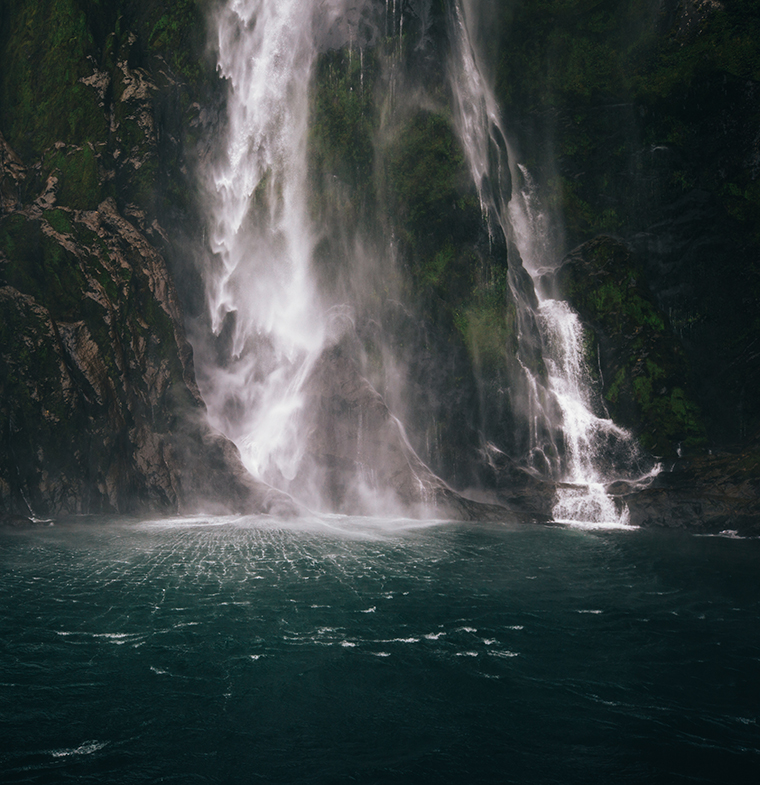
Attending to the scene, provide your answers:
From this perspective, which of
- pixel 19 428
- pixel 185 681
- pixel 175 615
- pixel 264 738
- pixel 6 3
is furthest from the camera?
pixel 6 3

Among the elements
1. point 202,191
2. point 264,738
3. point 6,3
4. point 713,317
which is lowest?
point 264,738

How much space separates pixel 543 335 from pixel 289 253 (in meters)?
19.1

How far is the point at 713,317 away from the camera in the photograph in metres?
40.7

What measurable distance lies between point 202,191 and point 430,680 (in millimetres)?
38811

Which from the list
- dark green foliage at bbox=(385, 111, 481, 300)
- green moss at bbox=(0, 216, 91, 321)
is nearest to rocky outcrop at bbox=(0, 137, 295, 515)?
green moss at bbox=(0, 216, 91, 321)

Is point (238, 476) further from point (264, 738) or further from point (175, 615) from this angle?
point (264, 738)

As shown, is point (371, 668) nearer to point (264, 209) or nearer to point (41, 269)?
point (41, 269)

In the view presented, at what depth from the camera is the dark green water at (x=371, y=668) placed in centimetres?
1020

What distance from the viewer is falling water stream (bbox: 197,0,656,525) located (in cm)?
4094

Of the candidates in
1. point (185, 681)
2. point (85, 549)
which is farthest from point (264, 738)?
point (85, 549)

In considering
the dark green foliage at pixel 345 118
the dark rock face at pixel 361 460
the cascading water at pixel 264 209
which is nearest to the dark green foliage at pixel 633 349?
the dark rock face at pixel 361 460

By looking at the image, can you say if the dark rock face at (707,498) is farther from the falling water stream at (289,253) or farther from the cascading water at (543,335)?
the falling water stream at (289,253)

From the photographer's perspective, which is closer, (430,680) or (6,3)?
(430,680)

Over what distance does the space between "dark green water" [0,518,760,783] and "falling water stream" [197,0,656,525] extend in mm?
16358
